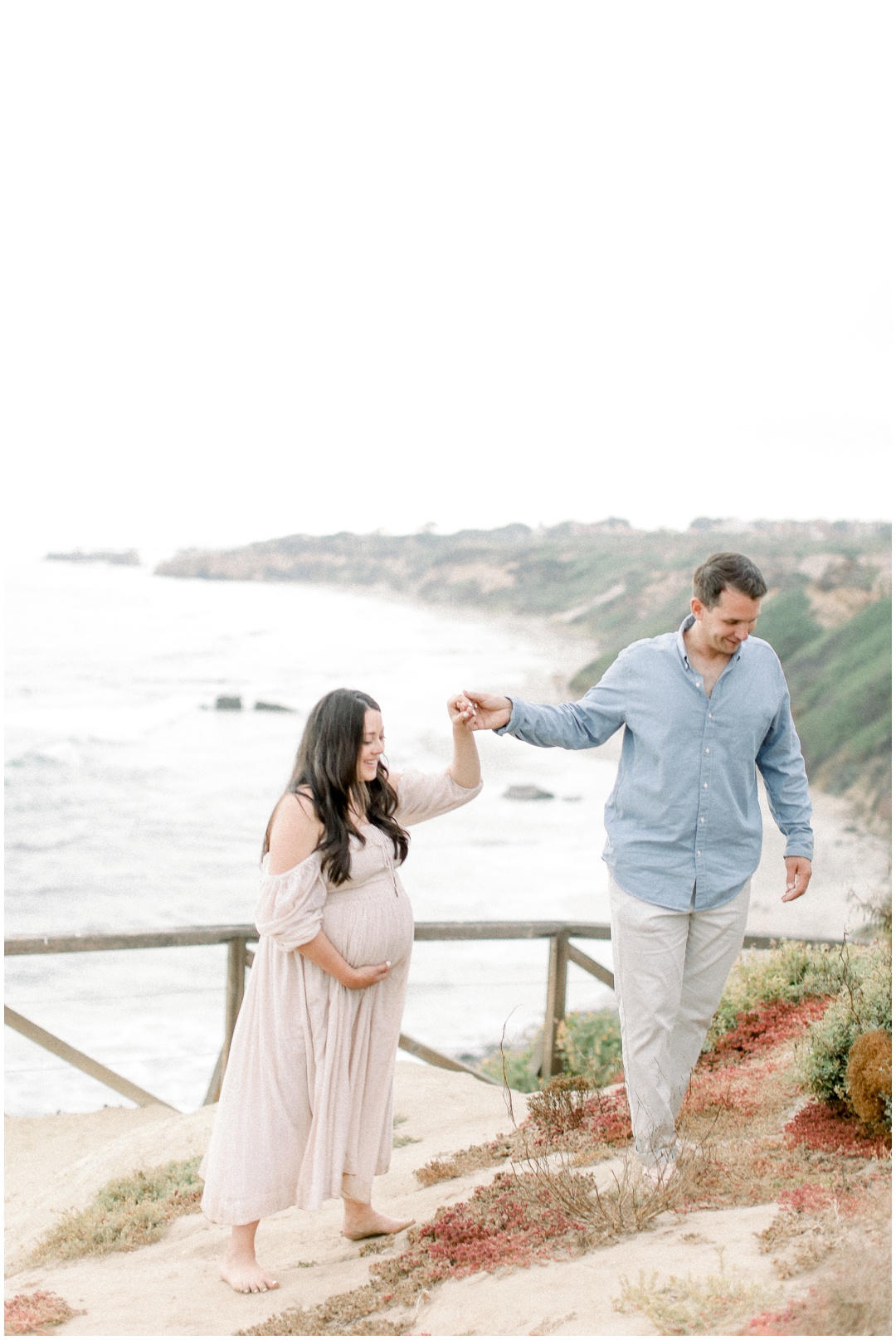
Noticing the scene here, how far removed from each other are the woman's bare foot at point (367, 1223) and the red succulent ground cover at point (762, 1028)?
4.98ft

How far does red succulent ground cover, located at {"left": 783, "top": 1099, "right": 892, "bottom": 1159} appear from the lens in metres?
3.12

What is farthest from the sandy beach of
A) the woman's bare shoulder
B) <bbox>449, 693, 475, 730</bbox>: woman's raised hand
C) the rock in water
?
the rock in water

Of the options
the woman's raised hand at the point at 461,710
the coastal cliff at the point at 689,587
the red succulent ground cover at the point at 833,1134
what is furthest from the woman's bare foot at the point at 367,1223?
the coastal cliff at the point at 689,587

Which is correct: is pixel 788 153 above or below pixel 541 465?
above

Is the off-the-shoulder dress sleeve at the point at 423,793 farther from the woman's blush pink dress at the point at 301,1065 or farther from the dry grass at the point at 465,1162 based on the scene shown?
the dry grass at the point at 465,1162

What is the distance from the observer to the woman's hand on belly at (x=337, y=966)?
2.85m

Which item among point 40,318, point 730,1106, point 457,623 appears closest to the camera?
point 730,1106

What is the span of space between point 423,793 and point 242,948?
7.21 feet

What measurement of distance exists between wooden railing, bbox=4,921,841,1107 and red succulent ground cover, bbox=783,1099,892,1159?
1.48 metres

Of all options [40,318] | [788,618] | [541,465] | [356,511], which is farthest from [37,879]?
[788,618]

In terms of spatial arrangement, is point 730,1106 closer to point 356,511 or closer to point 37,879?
point 356,511

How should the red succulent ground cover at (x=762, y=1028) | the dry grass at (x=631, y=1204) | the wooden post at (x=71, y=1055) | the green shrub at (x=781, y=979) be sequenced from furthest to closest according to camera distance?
the wooden post at (x=71, y=1055), the green shrub at (x=781, y=979), the red succulent ground cover at (x=762, y=1028), the dry grass at (x=631, y=1204)

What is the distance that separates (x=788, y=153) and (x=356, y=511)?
12678mm

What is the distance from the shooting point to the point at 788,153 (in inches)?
946
